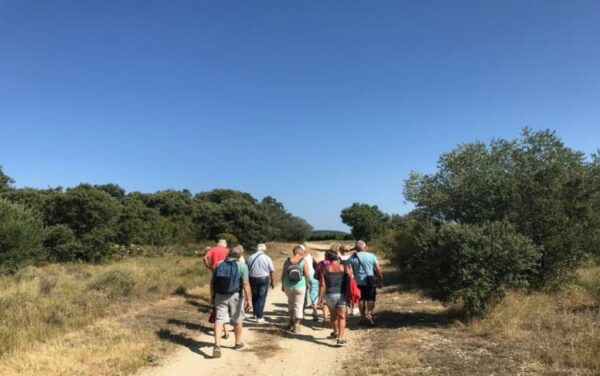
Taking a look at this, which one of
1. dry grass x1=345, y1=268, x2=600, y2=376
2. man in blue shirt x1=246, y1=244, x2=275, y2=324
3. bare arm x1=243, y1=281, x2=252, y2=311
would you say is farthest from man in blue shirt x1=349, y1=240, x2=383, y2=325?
bare arm x1=243, y1=281, x2=252, y2=311

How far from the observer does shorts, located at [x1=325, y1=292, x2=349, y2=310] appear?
9.12 metres

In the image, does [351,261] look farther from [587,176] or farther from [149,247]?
[149,247]

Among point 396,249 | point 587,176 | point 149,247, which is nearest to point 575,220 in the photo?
point 587,176

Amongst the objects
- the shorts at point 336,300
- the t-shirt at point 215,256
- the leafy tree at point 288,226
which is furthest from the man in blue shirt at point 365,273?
the leafy tree at point 288,226

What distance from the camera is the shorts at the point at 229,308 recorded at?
8.53 m

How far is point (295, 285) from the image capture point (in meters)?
Result: 10.1

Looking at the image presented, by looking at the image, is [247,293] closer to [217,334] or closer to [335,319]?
[217,334]

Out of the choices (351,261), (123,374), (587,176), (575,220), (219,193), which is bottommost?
(123,374)

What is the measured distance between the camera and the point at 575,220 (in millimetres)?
12766

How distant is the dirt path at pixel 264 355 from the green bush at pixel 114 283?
4275mm

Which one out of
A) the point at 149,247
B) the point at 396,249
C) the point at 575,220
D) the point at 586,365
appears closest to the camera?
the point at 586,365

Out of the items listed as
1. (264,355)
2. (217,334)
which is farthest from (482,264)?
(217,334)

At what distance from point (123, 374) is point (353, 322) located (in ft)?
19.3

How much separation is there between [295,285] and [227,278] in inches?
78.2
